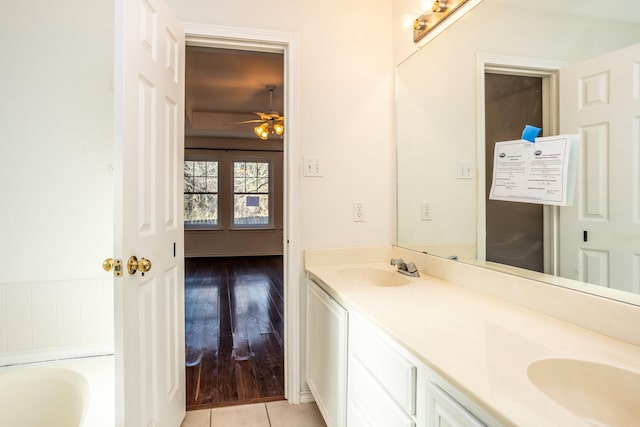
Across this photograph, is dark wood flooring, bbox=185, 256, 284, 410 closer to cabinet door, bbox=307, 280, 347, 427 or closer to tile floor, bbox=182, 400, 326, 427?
tile floor, bbox=182, 400, 326, 427

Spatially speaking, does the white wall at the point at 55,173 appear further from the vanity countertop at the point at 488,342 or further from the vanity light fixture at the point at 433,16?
the vanity light fixture at the point at 433,16

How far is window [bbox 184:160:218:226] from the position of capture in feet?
23.7

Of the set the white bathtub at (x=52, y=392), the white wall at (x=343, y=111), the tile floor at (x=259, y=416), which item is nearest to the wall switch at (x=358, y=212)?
the white wall at (x=343, y=111)

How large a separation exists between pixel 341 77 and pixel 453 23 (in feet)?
2.23

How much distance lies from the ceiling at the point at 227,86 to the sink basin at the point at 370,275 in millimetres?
1563

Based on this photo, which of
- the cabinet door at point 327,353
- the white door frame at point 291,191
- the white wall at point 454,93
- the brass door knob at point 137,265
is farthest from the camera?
the white door frame at point 291,191

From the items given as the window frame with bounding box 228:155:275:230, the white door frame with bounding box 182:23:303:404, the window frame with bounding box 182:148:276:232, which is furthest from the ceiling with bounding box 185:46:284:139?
the window frame with bounding box 228:155:275:230

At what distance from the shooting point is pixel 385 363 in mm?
1065

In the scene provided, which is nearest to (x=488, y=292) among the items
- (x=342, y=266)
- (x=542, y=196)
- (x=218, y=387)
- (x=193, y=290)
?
(x=542, y=196)

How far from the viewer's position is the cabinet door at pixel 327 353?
4.71ft

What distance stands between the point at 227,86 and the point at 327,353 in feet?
12.6

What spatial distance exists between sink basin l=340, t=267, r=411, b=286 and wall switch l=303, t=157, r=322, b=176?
603 mm

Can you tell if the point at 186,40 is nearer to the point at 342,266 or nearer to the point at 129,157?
the point at 129,157

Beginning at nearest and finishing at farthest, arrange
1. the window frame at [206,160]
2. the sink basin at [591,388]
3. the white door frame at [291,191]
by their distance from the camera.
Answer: the sink basin at [591,388] → the white door frame at [291,191] → the window frame at [206,160]
